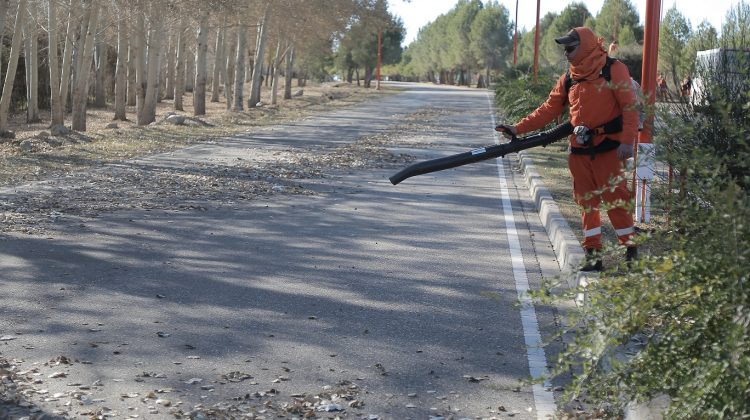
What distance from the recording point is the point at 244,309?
770 cm

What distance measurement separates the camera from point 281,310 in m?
7.70

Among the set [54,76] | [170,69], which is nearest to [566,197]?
[54,76]

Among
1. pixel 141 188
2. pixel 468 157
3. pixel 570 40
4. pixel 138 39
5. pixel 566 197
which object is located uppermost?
pixel 138 39

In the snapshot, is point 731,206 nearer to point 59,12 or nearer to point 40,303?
point 40,303

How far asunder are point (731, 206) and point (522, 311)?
4013mm

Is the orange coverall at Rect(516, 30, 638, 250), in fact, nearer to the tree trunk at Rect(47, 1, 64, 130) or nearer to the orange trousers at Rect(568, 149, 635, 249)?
the orange trousers at Rect(568, 149, 635, 249)

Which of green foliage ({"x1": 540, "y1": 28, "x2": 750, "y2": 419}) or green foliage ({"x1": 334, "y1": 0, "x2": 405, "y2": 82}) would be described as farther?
green foliage ({"x1": 334, "y1": 0, "x2": 405, "y2": 82})

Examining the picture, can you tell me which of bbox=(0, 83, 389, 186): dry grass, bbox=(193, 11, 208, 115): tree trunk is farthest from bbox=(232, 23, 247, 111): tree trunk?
bbox=(0, 83, 389, 186): dry grass

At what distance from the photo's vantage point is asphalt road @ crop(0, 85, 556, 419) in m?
5.71

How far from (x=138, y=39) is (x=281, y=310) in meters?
29.7

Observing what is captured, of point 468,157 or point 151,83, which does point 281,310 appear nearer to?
point 468,157

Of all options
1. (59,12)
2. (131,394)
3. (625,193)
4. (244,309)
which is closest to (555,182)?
(625,193)

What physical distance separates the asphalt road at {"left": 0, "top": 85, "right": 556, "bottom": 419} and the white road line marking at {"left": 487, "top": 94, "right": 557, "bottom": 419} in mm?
21

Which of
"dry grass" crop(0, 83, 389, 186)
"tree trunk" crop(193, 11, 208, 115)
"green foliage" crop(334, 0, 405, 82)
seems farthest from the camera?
"green foliage" crop(334, 0, 405, 82)
